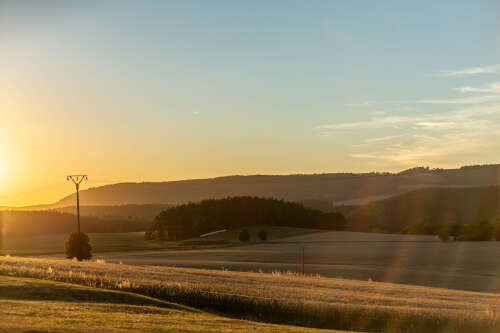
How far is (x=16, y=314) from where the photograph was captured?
14.4m

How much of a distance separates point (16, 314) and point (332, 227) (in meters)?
101

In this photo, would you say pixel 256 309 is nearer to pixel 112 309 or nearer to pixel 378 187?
pixel 112 309

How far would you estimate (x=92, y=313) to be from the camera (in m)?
15.7

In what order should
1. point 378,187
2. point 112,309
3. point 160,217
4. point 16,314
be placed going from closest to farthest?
point 16,314 → point 112,309 → point 160,217 → point 378,187

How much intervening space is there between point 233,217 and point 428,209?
46.3 meters

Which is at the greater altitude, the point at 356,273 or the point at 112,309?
the point at 112,309

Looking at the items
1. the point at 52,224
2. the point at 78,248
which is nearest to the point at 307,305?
the point at 78,248

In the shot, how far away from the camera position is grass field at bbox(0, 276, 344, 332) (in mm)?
13599

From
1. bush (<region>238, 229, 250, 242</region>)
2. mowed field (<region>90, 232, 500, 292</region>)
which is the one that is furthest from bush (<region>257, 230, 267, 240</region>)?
mowed field (<region>90, 232, 500, 292</region>)

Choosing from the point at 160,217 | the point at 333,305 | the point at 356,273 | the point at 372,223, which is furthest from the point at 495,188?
the point at 333,305

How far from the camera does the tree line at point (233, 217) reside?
107375 mm

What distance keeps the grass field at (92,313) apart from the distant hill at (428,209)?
95.3 metres

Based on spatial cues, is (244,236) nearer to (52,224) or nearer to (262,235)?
(262,235)

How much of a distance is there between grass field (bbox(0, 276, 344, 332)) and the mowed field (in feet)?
86.2
